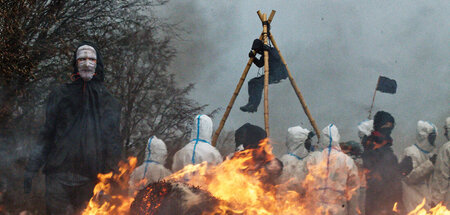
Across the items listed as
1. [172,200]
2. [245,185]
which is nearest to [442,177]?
[245,185]

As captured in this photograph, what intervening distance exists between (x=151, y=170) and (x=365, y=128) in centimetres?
395

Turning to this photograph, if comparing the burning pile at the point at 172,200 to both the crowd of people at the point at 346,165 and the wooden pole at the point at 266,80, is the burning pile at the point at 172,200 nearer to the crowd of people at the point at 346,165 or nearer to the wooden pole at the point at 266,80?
the crowd of people at the point at 346,165

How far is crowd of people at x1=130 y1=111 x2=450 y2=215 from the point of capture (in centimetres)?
580

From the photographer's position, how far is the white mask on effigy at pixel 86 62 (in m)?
4.18

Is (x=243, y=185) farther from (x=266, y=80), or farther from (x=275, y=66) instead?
(x=275, y=66)

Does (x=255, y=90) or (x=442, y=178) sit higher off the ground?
(x=255, y=90)

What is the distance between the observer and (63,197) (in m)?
3.88

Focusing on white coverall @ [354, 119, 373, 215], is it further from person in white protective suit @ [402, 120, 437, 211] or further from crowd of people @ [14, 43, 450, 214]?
person in white protective suit @ [402, 120, 437, 211]

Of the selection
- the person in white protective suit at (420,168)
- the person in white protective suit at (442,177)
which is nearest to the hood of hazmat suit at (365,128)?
the person in white protective suit at (420,168)

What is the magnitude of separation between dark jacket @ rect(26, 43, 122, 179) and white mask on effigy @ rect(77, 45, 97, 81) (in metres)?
0.06

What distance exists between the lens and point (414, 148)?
7645mm

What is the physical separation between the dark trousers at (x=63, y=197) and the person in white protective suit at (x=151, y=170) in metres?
2.16

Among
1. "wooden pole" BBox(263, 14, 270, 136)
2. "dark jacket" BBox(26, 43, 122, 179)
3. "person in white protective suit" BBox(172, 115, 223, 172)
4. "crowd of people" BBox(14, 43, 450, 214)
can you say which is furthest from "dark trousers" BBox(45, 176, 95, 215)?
"wooden pole" BBox(263, 14, 270, 136)

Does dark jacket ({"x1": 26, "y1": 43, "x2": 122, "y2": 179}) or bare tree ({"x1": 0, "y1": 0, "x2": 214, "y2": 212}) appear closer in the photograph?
dark jacket ({"x1": 26, "y1": 43, "x2": 122, "y2": 179})
